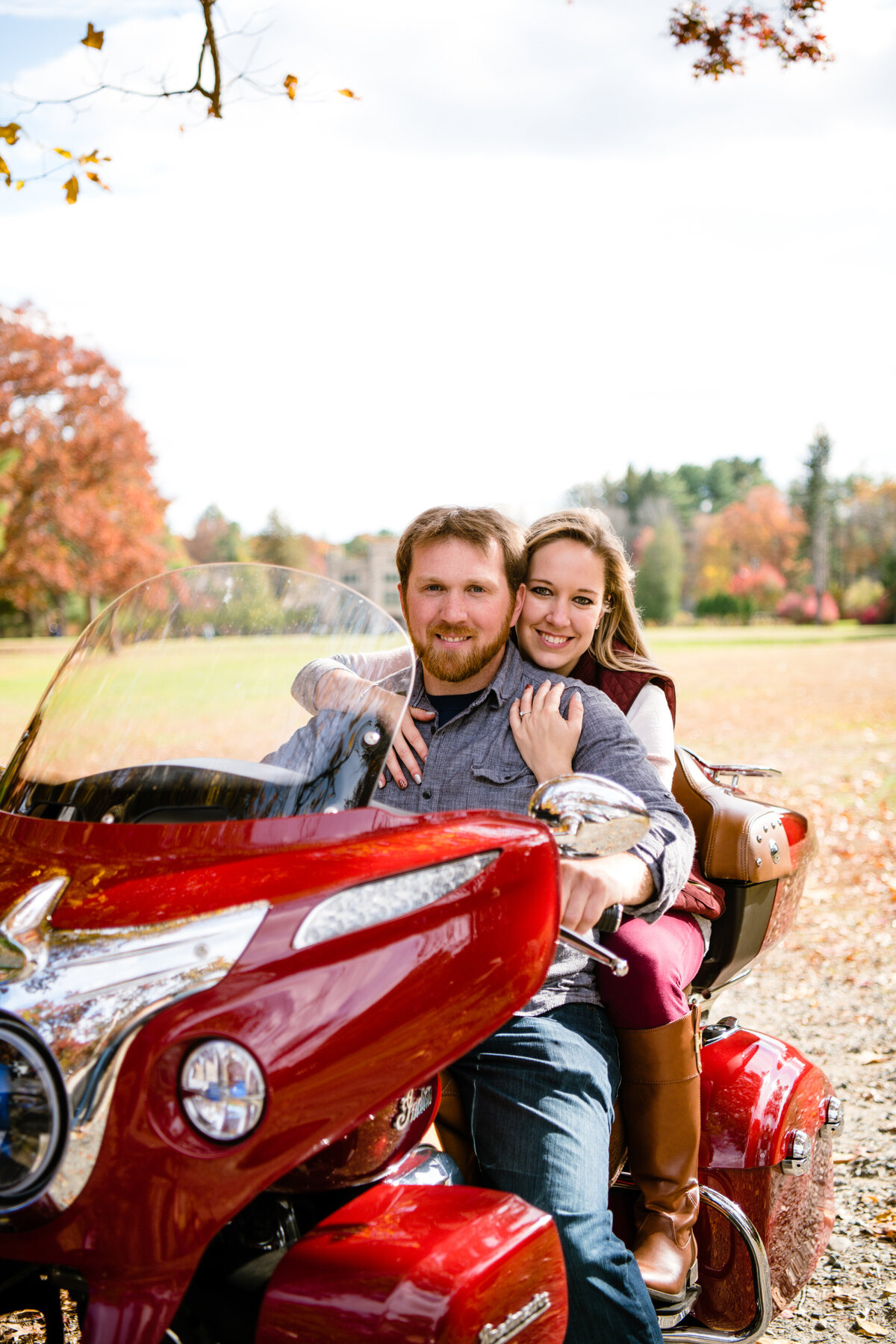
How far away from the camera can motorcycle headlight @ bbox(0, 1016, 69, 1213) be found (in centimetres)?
137

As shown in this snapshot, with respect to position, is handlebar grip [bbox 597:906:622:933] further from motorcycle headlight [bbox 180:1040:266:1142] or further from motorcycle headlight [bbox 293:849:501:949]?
motorcycle headlight [bbox 180:1040:266:1142]

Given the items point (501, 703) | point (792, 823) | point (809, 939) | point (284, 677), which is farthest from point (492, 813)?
point (809, 939)

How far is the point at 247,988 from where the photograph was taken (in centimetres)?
141

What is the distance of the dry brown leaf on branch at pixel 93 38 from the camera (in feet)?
15.6

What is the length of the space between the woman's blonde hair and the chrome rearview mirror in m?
1.74

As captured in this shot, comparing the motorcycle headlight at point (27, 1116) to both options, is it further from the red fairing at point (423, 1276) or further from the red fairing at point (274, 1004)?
the red fairing at point (423, 1276)

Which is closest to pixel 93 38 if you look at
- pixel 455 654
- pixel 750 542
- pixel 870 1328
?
pixel 455 654

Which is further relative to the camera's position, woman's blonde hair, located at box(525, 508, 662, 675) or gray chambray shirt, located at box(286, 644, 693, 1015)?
woman's blonde hair, located at box(525, 508, 662, 675)

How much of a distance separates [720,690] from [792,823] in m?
21.3

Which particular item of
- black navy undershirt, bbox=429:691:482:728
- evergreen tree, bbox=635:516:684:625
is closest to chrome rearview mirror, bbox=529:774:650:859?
black navy undershirt, bbox=429:691:482:728

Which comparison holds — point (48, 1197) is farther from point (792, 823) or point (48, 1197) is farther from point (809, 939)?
point (809, 939)

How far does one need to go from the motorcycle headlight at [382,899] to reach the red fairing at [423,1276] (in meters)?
0.44

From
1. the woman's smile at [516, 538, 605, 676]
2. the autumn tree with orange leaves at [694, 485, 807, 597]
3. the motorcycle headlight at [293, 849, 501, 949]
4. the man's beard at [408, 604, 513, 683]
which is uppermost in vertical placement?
the autumn tree with orange leaves at [694, 485, 807, 597]

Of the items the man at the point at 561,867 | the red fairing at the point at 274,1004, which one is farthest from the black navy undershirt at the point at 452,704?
the red fairing at the point at 274,1004
